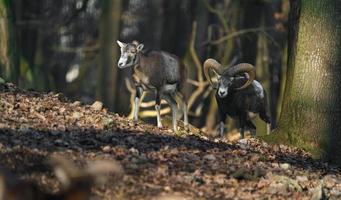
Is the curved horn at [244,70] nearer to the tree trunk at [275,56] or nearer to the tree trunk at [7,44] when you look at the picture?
the tree trunk at [7,44]

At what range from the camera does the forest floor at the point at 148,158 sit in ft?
43.7

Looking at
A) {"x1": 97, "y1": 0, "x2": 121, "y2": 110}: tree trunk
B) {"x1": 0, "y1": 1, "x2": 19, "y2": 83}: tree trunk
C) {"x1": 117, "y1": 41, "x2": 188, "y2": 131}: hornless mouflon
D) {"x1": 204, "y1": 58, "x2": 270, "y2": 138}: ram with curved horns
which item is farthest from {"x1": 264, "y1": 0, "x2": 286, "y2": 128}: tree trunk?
{"x1": 117, "y1": 41, "x2": 188, "y2": 131}: hornless mouflon

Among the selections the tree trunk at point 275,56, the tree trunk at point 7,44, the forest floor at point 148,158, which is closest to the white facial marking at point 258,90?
the forest floor at point 148,158

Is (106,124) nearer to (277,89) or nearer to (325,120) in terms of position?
(325,120)

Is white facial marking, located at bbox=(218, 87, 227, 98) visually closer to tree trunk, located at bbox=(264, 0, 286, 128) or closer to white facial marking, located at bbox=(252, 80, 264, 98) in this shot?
white facial marking, located at bbox=(252, 80, 264, 98)

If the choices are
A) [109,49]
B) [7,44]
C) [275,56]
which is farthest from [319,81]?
[275,56]

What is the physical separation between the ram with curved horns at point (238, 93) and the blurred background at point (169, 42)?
20.7 ft

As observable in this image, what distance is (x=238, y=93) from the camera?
21.9 metres

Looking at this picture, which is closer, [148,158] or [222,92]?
[148,158]

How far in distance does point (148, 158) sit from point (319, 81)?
4602mm

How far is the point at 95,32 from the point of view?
172 feet

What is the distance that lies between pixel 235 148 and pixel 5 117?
3648 mm

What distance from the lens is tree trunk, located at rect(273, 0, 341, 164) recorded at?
18.0 metres

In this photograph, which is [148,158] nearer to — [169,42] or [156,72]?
[156,72]
